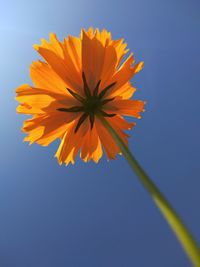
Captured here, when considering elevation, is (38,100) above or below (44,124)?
above

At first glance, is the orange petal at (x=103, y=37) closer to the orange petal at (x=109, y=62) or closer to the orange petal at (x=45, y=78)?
the orange petal at (x=109, y=62)

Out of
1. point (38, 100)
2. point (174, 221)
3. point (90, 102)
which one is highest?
point (38, 100)

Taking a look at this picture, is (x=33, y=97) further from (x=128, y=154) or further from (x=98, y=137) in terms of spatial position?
(x=128, y=154)

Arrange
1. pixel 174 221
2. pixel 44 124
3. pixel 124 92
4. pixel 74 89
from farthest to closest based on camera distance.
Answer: pixel 124 92 → pixel 74 89 → pixel 44 124 → pixel 174 221

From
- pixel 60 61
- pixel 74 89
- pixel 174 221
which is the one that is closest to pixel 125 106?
pixel 74 89

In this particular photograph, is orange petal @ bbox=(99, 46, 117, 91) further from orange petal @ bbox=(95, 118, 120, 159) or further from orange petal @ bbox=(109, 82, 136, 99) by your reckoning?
orange petal @ bbox=(95, 118, 120, 159)

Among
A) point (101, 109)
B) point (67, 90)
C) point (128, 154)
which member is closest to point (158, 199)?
point (128, 154)

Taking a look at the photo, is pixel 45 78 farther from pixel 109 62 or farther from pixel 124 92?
pixel 124 92

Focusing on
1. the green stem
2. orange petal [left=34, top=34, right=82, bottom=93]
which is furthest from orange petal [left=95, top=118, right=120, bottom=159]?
the green stem

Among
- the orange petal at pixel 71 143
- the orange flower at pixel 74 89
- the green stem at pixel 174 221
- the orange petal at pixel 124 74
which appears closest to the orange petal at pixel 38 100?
the orange flower at pixel 74 89
